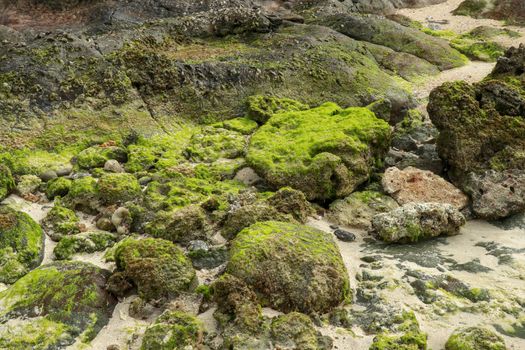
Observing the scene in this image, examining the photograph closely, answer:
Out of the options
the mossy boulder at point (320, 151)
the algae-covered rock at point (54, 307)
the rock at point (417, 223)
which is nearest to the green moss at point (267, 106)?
the mossy boulder at point (320, 151)

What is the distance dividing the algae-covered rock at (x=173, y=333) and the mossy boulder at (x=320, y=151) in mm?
4845

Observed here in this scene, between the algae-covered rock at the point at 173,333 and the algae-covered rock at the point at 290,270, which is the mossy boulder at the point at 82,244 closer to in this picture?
the algae-covered rock at the point at 290,270

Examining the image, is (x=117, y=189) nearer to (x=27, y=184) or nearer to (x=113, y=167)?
(x=113, y=167)

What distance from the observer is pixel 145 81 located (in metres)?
15.1

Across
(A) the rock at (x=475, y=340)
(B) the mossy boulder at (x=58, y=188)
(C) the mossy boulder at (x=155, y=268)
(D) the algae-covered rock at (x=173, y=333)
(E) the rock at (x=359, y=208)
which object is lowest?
(B) the mossy boulder at (x=58, y=188)

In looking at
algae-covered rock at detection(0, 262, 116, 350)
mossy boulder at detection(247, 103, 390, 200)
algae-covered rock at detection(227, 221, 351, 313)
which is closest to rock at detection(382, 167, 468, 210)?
mossy boulder at detection(247, 103, 390, 200)

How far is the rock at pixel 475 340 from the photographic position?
6.38 meters

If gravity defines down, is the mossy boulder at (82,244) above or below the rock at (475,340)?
below

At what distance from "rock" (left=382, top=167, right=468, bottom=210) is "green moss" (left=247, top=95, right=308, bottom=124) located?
4654 mm

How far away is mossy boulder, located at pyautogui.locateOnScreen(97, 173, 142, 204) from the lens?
10.5 m

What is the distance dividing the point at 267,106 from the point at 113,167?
538 cm

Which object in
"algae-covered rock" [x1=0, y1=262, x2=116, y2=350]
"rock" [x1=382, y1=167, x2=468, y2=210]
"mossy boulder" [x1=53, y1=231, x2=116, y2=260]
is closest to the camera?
"algae-covered rock" [x1=0, y1=262, x2=116, y2=350]

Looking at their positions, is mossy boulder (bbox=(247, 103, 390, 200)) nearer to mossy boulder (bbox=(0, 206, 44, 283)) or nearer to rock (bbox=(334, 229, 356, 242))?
rock (bbox=(334, 229, 356, 242))

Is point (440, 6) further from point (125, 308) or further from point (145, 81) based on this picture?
point (125, 308)
